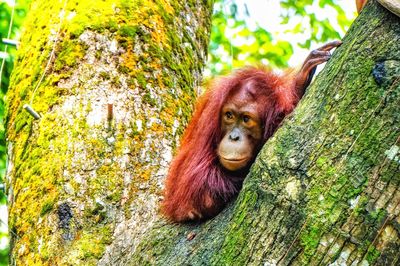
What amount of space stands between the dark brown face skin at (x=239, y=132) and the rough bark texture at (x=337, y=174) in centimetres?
76

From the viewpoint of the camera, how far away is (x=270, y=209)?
2.26m

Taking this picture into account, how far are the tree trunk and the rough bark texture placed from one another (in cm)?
99

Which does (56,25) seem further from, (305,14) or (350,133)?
(305,14)

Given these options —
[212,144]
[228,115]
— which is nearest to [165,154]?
[212,144]

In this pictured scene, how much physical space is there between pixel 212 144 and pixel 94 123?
2.18 ft

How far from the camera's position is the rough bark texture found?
80.1 inches

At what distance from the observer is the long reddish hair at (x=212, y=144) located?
3.19 meters

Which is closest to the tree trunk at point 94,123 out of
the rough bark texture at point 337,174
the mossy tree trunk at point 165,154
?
the mossy tree trunk at point 165,154

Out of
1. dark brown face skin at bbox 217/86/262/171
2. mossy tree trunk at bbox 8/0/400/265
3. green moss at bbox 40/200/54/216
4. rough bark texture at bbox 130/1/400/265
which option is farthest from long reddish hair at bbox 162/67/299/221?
rough bark texture at bbox 130/1/400/265

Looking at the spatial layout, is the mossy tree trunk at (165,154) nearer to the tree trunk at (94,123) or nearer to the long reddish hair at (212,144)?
the tree trunk at (94,123)

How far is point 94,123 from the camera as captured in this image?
353 centimetres

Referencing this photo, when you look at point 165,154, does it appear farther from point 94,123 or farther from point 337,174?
point 337,174

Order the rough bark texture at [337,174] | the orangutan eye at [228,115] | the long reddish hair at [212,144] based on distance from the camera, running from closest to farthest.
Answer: the rough bark texture at [337,174] → the long reddish hair at [212,144] → the orangutan eye at [228,115]

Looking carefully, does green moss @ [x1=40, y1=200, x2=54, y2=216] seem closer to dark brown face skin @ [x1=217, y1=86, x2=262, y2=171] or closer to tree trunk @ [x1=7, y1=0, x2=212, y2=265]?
tree trunk @ [x1=7, y1=0, x2=212, y2=265]
